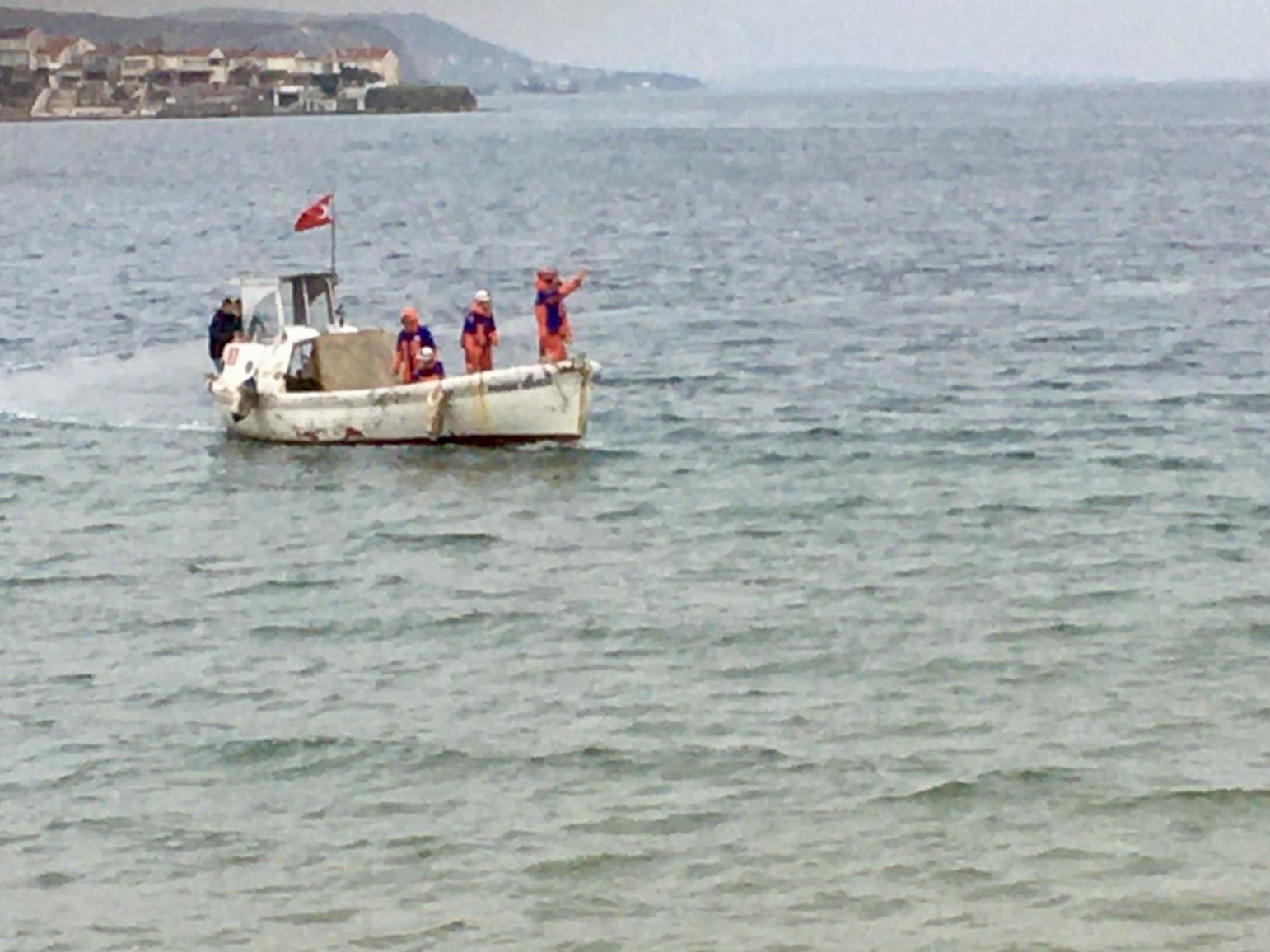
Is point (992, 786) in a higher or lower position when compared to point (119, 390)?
lower

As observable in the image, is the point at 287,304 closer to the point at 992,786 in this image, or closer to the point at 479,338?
the point at 479,338

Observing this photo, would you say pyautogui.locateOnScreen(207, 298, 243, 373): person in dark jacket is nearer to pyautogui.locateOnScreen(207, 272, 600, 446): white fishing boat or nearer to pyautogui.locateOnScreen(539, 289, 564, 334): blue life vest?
pyautogui.locateOnScreen(207, 272, 600, 446): white fishing boat

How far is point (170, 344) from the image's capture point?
4841 centimetres

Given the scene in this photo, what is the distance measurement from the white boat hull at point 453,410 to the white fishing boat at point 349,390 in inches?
0.4

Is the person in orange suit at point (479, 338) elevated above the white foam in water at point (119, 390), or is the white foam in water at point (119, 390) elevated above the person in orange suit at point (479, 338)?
the person in orange suit at point (479, 338)

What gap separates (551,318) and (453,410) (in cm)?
182

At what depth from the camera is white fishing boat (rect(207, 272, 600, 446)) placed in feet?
100

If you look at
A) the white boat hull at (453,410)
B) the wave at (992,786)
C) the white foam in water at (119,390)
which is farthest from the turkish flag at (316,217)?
the wave at (992,786)

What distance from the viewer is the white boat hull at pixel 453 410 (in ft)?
99.7

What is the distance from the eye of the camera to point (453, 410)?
30734 mm

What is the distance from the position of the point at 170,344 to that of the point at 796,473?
71.6 feet

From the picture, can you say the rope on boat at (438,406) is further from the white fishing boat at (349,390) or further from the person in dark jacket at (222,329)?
the person in dark jacket at (222,329)

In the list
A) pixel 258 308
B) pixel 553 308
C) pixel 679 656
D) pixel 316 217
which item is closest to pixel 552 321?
pixel 553 308

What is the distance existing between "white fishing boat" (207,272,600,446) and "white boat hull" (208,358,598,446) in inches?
0.4
